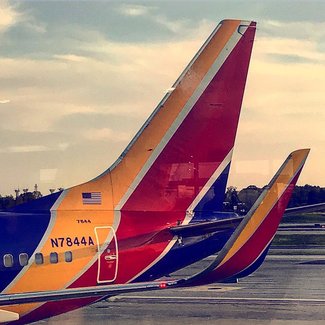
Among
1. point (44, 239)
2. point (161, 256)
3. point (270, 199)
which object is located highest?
point (270, 199)

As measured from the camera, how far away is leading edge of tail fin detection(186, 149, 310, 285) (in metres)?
5.18

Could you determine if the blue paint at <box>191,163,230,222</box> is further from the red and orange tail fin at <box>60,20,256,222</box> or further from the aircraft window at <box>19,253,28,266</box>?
the aircraft window at <box>19,253,28,266</box>

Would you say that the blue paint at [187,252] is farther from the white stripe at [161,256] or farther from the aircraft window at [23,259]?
the aircraft window at [23,259]

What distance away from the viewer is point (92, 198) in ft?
20.6

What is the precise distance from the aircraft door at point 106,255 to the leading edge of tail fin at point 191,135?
0.40 m

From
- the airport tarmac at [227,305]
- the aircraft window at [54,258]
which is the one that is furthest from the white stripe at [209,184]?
the aircraft window at [54,258]

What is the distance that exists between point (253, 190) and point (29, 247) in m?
1.69

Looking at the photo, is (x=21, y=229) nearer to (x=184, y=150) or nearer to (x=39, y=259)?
(x=39, y=259)

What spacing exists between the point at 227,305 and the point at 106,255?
1.79 m

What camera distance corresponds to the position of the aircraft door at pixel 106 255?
233 inches

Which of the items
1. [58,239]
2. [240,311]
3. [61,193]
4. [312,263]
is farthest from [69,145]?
[312,263]

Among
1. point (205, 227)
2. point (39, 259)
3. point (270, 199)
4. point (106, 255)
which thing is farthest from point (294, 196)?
point (39, 259)

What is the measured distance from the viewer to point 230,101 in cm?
671

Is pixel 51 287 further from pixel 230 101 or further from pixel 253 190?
pixel 230 101
